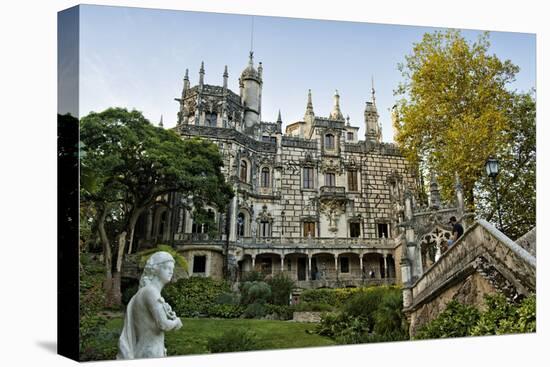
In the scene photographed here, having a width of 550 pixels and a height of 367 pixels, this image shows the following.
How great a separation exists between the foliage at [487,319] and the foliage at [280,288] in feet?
11.0

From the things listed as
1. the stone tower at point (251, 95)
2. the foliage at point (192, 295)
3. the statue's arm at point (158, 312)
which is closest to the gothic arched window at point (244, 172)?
the stone tower at point (251, 95)

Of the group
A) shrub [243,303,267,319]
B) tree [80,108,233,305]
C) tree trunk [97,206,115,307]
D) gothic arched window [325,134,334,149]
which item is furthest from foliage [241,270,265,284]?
gothic arched window [325,134,334,149]

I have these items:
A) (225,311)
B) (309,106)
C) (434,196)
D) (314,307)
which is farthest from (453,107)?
(225,311)

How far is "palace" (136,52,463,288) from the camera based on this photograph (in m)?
13.8

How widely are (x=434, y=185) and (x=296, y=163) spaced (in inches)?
181

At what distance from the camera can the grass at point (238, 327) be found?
9.36 m

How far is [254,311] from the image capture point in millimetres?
11453

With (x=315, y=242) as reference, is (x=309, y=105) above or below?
above

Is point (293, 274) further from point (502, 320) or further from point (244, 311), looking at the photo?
point (502, 320)

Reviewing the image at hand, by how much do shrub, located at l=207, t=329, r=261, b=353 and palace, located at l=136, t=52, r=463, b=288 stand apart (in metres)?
2.92

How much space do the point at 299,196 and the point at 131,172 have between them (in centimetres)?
638

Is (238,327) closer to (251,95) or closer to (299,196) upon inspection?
(299,196)

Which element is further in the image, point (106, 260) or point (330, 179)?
point (330, 179)

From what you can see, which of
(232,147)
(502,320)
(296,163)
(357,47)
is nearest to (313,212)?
(296,163)
